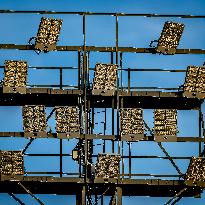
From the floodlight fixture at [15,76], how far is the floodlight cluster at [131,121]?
3953mm

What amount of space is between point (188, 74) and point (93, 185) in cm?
575

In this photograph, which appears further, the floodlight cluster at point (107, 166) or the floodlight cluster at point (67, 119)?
the floodlight cluster at point (67, 119)

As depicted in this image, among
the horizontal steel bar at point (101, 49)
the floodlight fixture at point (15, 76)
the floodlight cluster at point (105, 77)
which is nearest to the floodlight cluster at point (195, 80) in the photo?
the horizontal steel bar at point (101, 49)

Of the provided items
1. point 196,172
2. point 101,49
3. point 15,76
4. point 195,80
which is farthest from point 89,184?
point 195,80

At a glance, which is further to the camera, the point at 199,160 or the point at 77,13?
the point at 77,13

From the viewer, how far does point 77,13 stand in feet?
90.8

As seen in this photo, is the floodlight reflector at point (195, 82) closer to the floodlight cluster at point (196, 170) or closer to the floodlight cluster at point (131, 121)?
the floodlight cluster at point (131, 121)

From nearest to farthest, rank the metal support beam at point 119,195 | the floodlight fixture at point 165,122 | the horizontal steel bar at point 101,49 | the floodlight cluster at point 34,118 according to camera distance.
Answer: the metal support beam at point 119,195 < the floodlight cluster at point 34,118 < the floodlight fixture at point 165,122 < the horizontal steel bar at point 101,49

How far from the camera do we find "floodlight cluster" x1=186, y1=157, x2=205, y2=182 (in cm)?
2557

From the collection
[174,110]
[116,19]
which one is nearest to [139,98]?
[174,110]

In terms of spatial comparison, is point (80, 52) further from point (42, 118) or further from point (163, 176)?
point (163, 176)

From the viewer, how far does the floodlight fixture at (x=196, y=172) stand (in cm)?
2558

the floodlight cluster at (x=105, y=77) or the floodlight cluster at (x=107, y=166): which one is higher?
the floodlight cluster at (x=105, y=77)

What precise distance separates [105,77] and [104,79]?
3.4 inches
